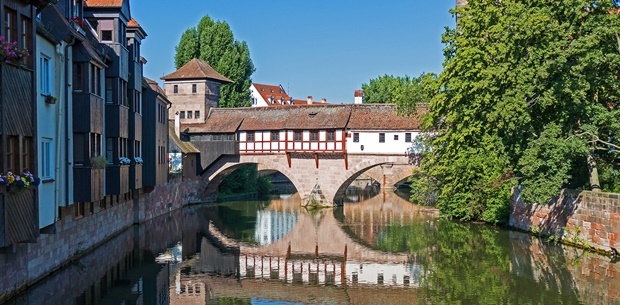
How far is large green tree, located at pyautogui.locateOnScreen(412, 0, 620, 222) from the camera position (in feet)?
67.9

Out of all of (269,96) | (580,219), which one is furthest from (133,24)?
(269,96)

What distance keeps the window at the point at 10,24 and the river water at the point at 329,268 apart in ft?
17.4

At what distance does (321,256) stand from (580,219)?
8472 millimetres

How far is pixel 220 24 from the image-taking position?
2282 inches

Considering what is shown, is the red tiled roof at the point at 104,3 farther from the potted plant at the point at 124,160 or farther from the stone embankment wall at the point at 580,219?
the stone embankment wall at the point at 580,219

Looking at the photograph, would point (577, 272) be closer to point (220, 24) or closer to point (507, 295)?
point (507, 295)

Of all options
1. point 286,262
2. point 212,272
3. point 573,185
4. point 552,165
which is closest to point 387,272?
point 286,262

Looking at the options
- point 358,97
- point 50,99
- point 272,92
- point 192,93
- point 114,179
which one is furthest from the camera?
point 272,92

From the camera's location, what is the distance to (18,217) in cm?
1333

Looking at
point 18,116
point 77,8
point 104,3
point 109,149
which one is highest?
point 104,3

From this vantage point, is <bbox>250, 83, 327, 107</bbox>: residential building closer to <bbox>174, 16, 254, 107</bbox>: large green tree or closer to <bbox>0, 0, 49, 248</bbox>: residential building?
<bbox>174, 16, 254, 107</bbox>: large green tree

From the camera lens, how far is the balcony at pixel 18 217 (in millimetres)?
12711

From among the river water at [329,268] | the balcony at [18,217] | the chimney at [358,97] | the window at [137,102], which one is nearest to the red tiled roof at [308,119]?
the river water at [329,268]

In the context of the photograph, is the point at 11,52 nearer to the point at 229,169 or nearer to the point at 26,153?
the point at 26,153
